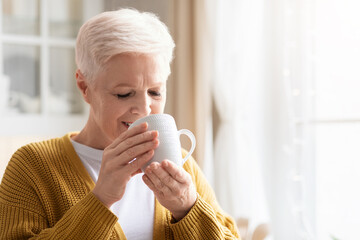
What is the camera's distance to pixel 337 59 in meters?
2.02

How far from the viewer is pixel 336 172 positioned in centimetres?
206

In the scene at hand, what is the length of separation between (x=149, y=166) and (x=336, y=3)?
123cm

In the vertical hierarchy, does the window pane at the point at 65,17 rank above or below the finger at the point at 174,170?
above

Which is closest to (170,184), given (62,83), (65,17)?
(62,83)

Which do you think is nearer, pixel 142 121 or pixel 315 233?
pixel 142 121

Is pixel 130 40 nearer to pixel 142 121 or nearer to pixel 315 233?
pixel 142 121

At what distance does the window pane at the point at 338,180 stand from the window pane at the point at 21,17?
1.91m

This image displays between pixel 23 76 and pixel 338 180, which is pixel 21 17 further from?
pixel 338 180

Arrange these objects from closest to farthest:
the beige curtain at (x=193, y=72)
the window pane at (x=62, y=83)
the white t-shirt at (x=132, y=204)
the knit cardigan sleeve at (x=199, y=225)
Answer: the knit cardigan sleeve at (x=199, y=225) → the white t-shirt at (x=132, y=204) → the beige curtain at (x=193, y=72) → the window pane at (x=62, y=83)

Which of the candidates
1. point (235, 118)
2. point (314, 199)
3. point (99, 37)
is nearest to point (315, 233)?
point (314, 199)

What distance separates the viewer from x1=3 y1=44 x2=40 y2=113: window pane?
3146mm

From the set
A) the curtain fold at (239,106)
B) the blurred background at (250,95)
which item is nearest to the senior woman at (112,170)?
the blurred background at (250,95)

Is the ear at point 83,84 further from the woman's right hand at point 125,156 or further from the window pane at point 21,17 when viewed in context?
the window pane at point 21,17

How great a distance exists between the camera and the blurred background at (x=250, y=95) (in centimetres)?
203
